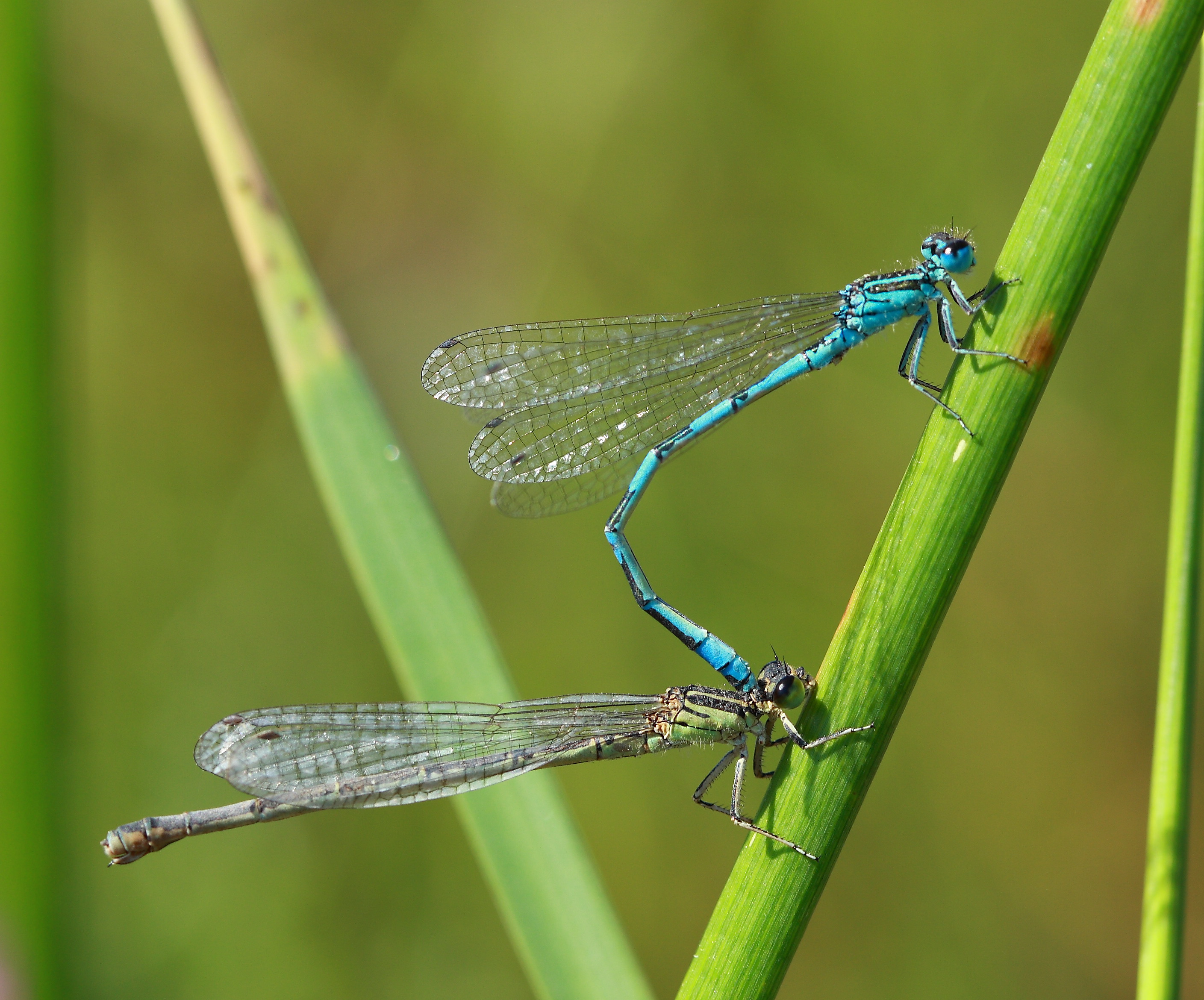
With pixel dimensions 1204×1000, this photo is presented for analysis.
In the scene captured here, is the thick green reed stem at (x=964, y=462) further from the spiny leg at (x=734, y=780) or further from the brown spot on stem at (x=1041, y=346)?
the spiny leg at (x=734, y=780)

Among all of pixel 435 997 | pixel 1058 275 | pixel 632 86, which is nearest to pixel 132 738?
pixel 435 997

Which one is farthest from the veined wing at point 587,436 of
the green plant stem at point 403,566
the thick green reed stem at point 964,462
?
the thick green reed stem at point 964,462

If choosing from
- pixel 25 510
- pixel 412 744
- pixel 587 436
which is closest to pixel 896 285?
pixel 587 436

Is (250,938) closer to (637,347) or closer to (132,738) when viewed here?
(132,738)

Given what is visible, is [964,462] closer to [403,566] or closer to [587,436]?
[403,566]

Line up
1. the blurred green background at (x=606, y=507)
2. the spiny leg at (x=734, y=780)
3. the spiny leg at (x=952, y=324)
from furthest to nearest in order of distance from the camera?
1. the blurred green background at (x=606, y=507)
2. the spiny leg at (x=734, y=780)
3. the spiny leg at (x=952, y=324)

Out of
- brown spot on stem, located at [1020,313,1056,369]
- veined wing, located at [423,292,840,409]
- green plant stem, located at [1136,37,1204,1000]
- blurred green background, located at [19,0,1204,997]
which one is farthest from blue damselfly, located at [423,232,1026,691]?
blurred green background, located at [19,0,1204,997]
